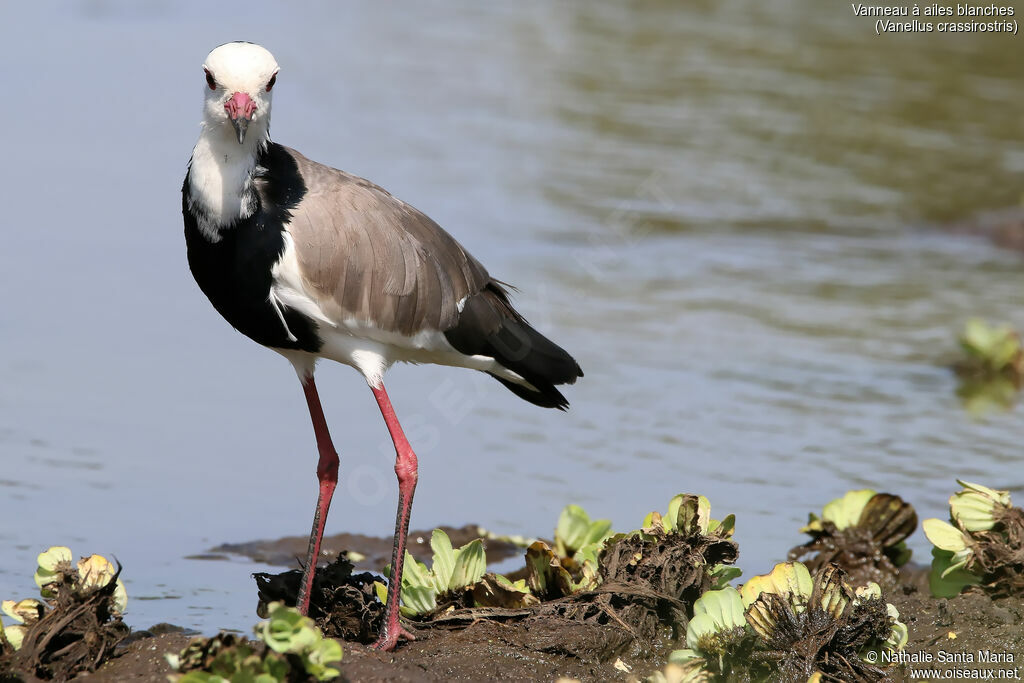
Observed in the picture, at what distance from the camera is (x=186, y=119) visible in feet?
42.3

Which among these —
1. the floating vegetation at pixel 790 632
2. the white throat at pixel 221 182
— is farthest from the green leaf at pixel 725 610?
the white throat at pixel 221 182

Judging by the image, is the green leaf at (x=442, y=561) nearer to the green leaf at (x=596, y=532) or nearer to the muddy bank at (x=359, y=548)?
the green leaf at (x=596, y=532)

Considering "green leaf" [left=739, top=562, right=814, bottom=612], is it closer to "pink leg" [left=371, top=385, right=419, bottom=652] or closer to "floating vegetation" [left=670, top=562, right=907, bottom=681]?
"floating vegetation" [left=670, top=562, right=907, bottom=681]

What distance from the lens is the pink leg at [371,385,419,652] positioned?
4.91 meters

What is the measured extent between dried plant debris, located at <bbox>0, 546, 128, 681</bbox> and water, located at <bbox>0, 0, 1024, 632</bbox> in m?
0.89

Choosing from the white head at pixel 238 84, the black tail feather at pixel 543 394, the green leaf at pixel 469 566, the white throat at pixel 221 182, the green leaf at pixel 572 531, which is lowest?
the green leaf at pixel 469 566

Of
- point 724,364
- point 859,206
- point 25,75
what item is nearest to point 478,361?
point 724,364

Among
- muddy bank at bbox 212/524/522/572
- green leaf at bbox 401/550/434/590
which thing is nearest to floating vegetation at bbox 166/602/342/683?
green leaf at bbox 401/550/434/590

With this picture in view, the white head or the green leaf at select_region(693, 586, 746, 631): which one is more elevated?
the white head

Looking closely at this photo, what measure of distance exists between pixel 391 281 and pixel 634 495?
Result: 2.37 metres

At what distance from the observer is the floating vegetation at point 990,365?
873 cm

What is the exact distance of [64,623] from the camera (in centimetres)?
453

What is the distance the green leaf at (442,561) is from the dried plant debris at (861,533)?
1.74m

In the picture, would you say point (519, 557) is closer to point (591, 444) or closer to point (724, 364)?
point (591, 444)
